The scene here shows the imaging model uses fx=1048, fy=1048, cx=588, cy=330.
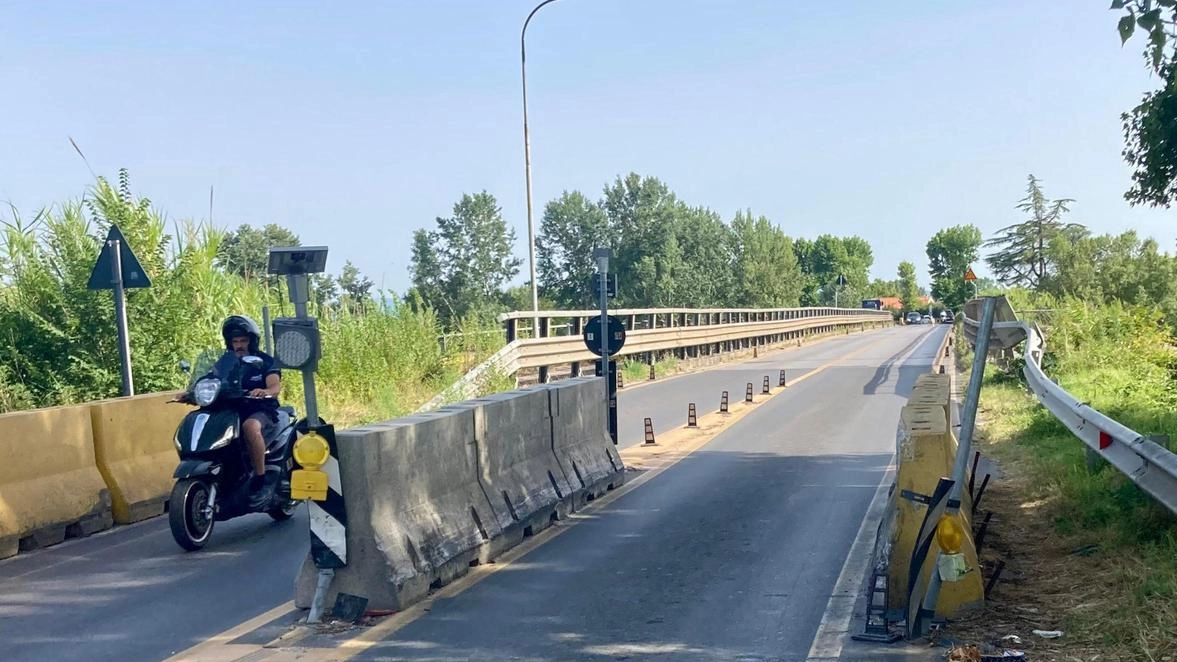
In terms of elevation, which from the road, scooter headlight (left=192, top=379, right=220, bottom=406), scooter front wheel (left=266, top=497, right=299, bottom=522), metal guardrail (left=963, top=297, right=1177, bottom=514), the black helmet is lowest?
the road

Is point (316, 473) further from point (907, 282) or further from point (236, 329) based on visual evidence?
point (907, 282)

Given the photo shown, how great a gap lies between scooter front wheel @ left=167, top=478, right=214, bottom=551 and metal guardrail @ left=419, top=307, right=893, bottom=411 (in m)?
6.91

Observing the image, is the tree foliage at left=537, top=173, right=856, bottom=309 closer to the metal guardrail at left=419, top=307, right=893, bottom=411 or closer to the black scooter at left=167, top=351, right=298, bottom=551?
the metal guardrail at left=419, top=307, right=893, bottom=411

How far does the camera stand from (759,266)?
68.4 m

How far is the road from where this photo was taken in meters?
5.79

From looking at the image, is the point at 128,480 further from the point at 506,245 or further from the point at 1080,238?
the point at 506,245

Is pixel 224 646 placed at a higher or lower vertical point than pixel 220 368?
lower

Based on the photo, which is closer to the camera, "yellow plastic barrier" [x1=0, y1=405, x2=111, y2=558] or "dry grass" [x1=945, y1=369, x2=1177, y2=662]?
"dry grass" [x1=945, y1=369, x2=1177, y2=662]

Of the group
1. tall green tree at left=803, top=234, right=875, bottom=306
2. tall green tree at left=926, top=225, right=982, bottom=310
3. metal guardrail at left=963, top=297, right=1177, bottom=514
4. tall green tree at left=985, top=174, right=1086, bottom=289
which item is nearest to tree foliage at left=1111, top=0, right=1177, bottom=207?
metal guardrail at left=963, top=297, right=1177, bottom=514

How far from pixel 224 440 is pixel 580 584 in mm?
3159

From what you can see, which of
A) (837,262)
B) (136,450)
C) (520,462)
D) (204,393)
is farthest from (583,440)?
(837,262)

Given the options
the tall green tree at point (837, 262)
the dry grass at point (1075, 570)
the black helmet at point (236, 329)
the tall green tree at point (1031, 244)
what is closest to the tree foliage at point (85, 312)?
the black helmet at point (236, 329)

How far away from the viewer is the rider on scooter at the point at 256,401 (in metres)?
8.46

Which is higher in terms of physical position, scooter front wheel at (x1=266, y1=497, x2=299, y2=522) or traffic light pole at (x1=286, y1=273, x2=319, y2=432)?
traffic light pole at (x1=286, y1=273, x2=319, y2=432)
